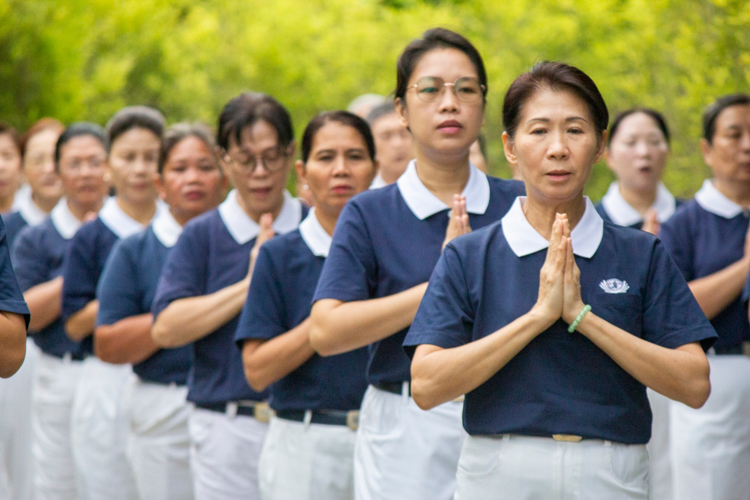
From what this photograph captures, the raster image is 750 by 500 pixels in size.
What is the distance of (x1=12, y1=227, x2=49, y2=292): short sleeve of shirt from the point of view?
6246mm

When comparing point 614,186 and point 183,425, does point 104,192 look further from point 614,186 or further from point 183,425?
point 614,186

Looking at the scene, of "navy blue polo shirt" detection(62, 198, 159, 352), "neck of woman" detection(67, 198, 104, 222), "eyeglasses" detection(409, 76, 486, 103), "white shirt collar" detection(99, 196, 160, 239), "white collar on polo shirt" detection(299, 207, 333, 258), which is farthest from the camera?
"neck of woman" detection(67, 198, 104, 222)

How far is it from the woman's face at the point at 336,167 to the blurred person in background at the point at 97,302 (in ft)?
5.63

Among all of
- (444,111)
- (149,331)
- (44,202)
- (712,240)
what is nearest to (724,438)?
(712,240)

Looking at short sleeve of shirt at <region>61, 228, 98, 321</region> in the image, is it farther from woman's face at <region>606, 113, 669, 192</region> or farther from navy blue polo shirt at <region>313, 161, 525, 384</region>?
woman's face at <region>606, 113, 669, 192</region>

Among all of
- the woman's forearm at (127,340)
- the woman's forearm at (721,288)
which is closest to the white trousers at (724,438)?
the woman's forearm at (721,288)

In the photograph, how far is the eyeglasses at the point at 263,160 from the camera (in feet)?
14.9

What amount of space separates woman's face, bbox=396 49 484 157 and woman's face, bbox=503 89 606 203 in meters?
0.66

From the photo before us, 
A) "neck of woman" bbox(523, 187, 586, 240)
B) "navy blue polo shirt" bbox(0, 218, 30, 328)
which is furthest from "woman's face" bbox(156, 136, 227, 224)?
"neck of woman" bbox(523, 187, 586, 240)

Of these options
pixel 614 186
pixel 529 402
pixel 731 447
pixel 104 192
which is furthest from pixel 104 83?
pixel 529 402

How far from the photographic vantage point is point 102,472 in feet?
18.3

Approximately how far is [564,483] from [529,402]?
0.76 ft

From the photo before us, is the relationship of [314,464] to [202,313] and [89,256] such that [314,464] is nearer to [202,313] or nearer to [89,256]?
[202,313]

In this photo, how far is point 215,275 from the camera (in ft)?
15.0
